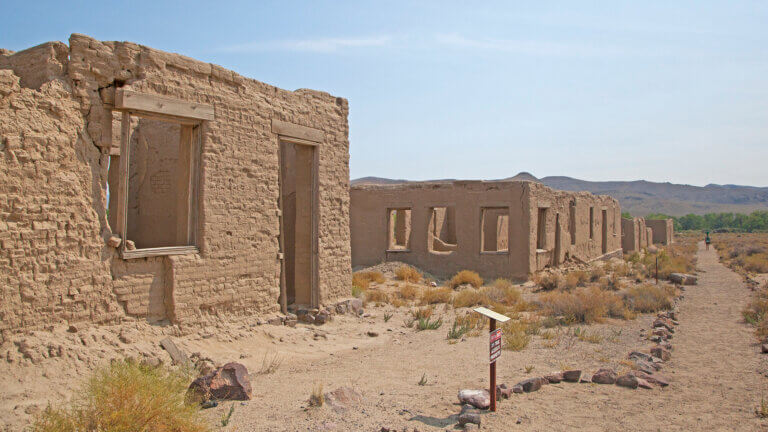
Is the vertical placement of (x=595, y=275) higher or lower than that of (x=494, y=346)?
lower

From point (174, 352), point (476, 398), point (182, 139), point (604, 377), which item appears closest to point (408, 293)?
point (604, 377)

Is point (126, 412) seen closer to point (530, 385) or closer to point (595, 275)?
point (530, 385)

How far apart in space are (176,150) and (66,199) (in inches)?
140

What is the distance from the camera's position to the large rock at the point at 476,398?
17.0 feet

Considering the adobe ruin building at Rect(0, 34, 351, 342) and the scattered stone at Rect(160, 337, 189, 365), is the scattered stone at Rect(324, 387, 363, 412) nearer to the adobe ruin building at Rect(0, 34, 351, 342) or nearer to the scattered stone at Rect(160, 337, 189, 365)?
the scattered stone at Rect(160, 337, 189, 365)

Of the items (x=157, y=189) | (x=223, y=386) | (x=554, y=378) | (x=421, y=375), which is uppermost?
(x=157, y=189)

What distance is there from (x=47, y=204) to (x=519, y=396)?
5.33 meters

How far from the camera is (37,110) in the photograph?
220 inches

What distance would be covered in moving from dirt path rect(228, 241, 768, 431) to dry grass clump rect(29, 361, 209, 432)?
0.52m

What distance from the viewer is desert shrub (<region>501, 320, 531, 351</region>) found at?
7.73 m

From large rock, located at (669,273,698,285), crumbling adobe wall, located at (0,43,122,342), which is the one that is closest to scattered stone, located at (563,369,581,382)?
crumbling adobe wall, located at (0,43,122,342)

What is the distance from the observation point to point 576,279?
1474 cm

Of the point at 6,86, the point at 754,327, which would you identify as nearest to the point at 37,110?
the point at 6,86

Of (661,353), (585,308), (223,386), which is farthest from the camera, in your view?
(585,308)
